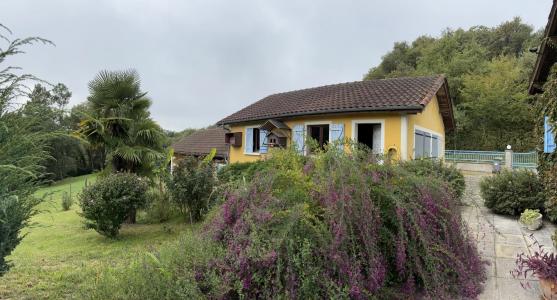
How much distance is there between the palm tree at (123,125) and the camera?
9.80 metres

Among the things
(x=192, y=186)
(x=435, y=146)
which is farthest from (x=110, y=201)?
(x=435, y=146)

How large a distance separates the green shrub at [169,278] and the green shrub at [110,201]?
436 centimetres

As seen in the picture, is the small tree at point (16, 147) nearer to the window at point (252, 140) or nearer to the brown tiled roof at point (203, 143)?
the window at point (252, 140)

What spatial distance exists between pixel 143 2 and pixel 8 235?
27.3ft

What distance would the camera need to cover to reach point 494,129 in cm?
2430

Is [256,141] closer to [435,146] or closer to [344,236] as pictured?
[435,146]

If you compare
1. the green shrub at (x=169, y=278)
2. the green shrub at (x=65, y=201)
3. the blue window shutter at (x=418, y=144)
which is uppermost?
the blue window shutter at (x=418, y=144)

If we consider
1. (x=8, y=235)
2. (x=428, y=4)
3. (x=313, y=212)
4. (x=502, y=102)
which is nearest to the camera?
(x=8, y=235)

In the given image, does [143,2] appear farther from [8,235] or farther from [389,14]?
[389,14]

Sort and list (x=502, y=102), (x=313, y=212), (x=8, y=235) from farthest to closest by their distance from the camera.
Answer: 1. (x=502, y=102)
2. (x=313, y=212)
3. (x=8, y=235)

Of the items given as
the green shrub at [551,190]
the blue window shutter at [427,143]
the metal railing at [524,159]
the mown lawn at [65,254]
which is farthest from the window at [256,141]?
the metal railing at [524,159]

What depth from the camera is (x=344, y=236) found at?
3.12m

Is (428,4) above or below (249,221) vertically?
above

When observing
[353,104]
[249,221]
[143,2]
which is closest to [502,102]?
[353,104]
